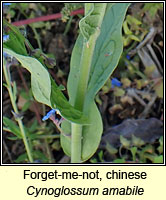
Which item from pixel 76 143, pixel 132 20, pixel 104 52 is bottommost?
pixel 76 143

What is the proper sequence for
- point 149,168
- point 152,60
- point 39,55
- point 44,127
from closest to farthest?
point 39,55
point 149,168
point 44,127
point 152,60

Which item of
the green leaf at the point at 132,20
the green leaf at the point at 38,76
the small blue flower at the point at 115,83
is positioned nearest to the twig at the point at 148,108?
the small blue flower at the point at 115,83

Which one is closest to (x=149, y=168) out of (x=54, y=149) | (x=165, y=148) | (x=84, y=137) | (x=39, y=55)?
(x=165, y=148)

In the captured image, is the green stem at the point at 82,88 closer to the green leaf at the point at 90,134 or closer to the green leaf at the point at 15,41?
the green leaf at the point at 90,134

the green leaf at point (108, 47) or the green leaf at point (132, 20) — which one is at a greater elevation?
the green leaf at point (132, 20)

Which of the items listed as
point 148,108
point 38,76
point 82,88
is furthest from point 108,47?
point 148,108

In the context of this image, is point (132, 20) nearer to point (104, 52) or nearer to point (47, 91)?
point (104, 52)

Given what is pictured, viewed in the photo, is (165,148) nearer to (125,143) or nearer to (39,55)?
(125,143)

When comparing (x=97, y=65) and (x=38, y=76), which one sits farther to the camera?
(x=97, y=65)
